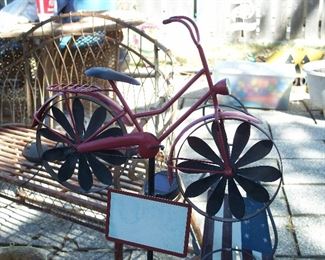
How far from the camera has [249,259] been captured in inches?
76.4

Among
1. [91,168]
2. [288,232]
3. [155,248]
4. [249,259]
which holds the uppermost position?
[91,168]

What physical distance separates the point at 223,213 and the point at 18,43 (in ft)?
6.24

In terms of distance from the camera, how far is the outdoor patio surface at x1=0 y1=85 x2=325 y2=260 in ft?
8.23

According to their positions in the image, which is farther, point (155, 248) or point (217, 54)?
point (217, 54)

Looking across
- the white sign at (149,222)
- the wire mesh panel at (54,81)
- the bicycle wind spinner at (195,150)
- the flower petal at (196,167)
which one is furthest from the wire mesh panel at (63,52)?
the white sign at (149,222)

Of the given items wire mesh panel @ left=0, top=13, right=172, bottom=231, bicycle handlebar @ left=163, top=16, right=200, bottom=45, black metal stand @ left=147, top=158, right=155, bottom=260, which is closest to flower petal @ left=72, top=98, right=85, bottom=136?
wire mesh panel @ left=0, top=13, right=172, bottom=231

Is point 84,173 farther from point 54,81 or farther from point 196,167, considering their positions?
point 54,81

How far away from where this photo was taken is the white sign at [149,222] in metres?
1.60

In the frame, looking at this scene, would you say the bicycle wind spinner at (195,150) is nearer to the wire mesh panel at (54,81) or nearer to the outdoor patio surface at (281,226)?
the wire mesh panel at (54,81)

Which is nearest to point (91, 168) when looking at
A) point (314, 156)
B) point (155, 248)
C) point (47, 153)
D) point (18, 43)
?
point (47, 153)

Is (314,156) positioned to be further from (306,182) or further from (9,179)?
(9,179)

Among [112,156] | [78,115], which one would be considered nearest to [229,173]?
[112,156]

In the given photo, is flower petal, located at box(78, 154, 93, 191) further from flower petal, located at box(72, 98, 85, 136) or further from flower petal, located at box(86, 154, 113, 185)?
flower petal, located at box(72, 98, 85, 136)

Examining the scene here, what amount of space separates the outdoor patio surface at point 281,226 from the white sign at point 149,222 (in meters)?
0.84
